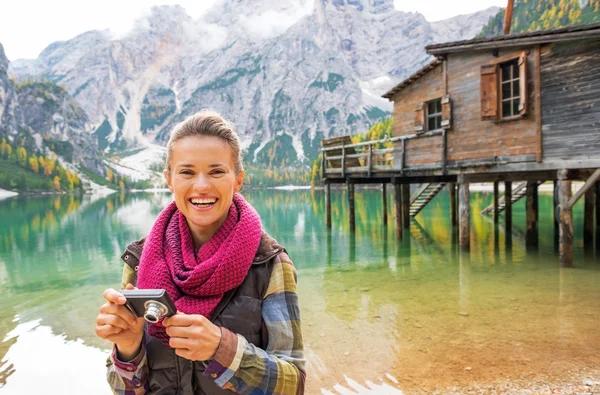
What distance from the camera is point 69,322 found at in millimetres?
8766

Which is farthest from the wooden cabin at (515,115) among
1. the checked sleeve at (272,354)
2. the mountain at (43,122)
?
the mountain at (43,122)

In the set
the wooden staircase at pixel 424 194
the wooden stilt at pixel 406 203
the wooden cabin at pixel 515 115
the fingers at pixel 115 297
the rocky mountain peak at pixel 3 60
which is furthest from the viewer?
the rocky mountain peak at pixel 3 60

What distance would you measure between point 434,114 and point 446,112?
2.10m

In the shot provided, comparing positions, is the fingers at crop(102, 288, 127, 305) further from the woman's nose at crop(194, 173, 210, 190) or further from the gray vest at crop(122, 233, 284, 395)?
the woman's nose at crop(194, 173, 210, 190)

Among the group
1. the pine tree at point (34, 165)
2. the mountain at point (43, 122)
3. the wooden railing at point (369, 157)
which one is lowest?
the wooden railing at point (369, 157)

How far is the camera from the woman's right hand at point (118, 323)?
5.57 ft

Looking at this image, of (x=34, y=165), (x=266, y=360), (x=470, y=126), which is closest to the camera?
(x=266, y=360)

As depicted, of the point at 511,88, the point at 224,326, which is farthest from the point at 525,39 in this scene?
Answer: the point at 224,326

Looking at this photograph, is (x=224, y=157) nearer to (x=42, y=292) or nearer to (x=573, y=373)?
(x=573, y=373)

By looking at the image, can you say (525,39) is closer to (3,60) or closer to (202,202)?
(202,202)

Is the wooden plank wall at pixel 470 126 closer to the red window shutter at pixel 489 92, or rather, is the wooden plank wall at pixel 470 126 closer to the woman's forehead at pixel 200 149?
the red window shutter at pixel 489 92

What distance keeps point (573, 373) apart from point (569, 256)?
24.6 feet

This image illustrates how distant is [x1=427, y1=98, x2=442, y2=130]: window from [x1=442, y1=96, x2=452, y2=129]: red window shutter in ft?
5.87

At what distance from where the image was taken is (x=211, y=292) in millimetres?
1917
